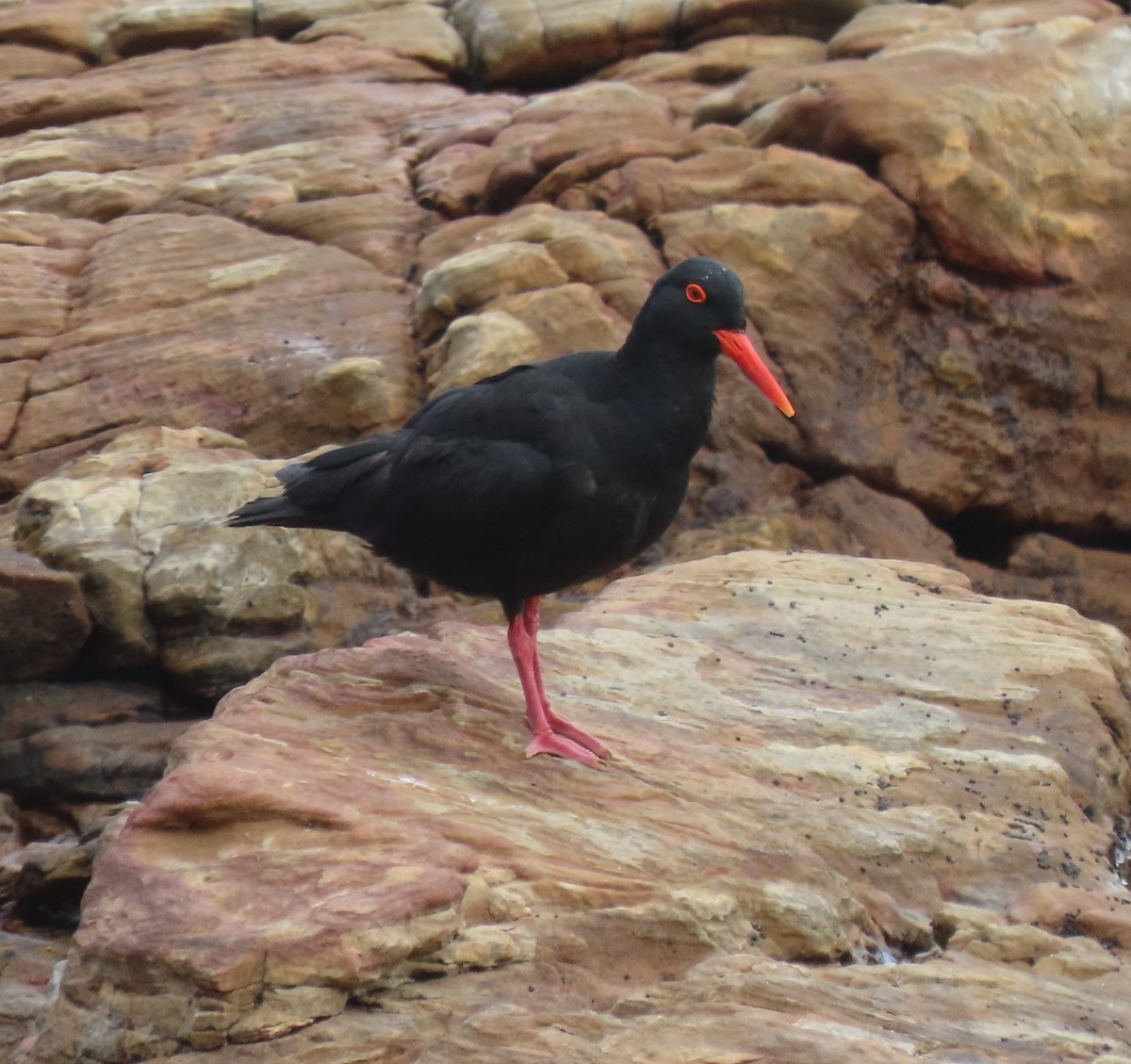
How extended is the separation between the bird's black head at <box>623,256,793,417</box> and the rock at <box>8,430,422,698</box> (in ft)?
15.4

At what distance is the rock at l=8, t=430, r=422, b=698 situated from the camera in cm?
914

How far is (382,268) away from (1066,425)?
5.87 m

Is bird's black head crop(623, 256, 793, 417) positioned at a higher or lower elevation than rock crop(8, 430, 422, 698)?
higher

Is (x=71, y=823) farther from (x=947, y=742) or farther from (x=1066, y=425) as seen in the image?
(x=1066, y=425)

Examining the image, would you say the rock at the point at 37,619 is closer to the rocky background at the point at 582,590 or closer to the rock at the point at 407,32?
the rocky background at the point at 582,590

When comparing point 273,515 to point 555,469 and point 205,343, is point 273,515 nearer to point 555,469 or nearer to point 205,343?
point 555,469

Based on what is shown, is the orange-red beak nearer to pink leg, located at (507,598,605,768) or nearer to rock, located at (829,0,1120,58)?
pink leg, located at (507,598,605,768)

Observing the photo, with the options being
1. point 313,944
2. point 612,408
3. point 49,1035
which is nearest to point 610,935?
point 313,944

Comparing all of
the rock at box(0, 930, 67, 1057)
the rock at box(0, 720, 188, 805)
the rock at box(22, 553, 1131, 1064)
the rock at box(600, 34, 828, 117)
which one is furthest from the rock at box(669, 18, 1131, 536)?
the rock at box(0, 930, 67, 1057)

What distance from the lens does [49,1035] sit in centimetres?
375

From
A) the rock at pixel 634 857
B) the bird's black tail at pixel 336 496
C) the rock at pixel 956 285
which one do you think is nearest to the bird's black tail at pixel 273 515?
the bird's black tail at pixel 336 496

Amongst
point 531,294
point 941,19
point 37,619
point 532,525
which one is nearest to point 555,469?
point 532,525

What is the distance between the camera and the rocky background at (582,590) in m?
3.90

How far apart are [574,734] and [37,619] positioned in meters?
4.87
